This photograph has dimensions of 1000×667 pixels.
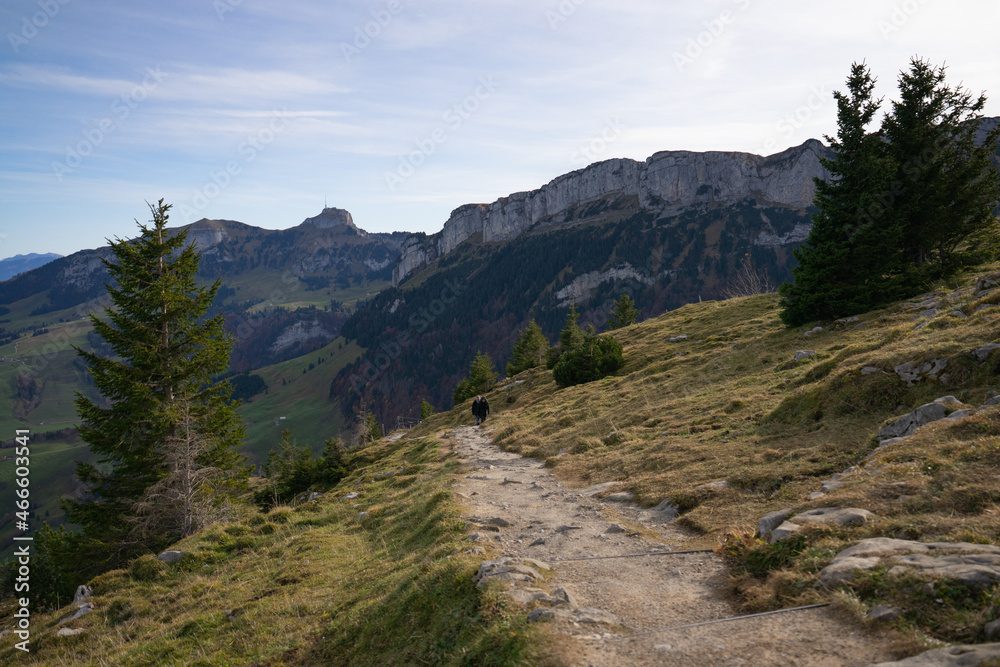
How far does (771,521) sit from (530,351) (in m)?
52.7

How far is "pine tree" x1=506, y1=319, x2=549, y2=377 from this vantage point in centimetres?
5576

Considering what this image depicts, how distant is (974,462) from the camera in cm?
684

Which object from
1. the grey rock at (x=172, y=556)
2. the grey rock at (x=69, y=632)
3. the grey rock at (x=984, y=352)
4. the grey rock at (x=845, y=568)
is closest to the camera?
the grey rock at (x=845, y=568)

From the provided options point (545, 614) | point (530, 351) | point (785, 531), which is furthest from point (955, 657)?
point (530, 351)

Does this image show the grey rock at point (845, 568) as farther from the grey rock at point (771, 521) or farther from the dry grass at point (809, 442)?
the grey rock at point (771, 521)

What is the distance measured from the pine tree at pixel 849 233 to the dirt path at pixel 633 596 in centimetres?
1802

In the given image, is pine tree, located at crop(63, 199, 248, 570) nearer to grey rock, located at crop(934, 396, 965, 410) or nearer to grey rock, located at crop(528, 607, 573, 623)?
grey rock, located at crop(528, 607, 573, 623)

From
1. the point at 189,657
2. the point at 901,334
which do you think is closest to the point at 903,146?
the point at 901,334

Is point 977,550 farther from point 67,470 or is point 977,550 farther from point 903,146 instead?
point 67,470

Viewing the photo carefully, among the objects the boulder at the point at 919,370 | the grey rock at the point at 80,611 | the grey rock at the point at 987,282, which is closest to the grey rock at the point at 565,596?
the boulder at the point at 919,370

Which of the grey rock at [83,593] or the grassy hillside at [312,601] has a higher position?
the grassy hillside at [312,601]

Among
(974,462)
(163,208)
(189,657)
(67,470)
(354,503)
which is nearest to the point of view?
(974,462)

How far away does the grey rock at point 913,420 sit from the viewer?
9445mm

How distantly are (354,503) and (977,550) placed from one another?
17.9 metres
